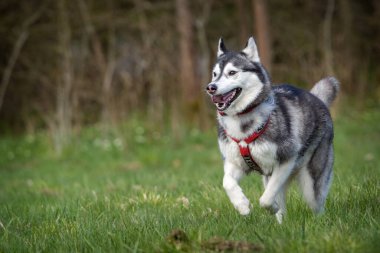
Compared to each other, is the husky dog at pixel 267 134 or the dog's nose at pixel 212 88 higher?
the dog's nose at pixel 212 88

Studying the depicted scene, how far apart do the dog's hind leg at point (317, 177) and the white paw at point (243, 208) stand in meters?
0.71

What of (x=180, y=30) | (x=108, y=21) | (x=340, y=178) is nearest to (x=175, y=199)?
(x=340, y=178)

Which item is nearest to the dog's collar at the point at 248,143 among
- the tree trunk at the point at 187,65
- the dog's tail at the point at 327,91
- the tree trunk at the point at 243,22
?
the dog's tail at the point at 327,91

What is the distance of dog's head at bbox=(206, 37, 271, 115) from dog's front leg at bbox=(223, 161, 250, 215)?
0.49m

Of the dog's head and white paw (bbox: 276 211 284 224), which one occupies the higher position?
the dog's head

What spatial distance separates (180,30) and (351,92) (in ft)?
22.8

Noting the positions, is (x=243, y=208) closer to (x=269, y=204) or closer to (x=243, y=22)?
(x=269, y=204)

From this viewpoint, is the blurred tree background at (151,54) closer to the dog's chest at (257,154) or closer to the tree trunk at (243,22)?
the tree trunk at (243,22)

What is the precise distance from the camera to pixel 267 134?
16.0ft

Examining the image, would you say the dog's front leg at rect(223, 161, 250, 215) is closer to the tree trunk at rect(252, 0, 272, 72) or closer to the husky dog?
the husky dog

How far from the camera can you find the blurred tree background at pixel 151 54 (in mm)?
16594

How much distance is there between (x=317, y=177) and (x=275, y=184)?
2.29 ft

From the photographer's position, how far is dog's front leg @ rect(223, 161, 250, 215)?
4.66 metres

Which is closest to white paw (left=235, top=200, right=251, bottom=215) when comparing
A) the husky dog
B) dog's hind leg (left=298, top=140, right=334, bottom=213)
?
the husky dog
